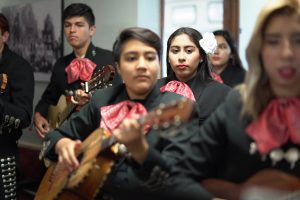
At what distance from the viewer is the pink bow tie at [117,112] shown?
150cm

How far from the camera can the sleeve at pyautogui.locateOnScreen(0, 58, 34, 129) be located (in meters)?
2.49

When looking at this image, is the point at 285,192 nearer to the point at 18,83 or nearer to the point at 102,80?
the point at 102,80

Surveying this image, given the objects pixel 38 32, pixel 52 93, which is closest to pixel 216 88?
pixel 52 93

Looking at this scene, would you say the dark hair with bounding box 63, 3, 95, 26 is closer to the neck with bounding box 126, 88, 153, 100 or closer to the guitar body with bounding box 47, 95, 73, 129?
the guitar body with bounding box 47, 95, 73, 129

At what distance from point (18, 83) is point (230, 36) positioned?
58.3 inches

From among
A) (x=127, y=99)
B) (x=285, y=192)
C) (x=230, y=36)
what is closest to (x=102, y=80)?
(x=127, y=99)

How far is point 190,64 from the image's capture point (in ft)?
7.11

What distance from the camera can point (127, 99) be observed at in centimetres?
160

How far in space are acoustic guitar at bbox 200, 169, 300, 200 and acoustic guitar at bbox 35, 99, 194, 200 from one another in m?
0.25

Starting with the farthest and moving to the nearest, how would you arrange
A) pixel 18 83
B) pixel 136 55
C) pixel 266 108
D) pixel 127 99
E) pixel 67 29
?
pixel 67 29
pixel 18 83
pixel 127 99
pixel 136 55
pixel 266 108

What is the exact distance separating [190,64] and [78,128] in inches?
29.4

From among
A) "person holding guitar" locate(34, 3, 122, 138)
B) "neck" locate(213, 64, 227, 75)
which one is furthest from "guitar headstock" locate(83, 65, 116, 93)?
"neck" locate(213, 64, 227, 75)

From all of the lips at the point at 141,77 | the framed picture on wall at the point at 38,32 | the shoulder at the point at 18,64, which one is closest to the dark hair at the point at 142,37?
the lips at the point at 141,77

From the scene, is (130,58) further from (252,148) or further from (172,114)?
(252,148)
